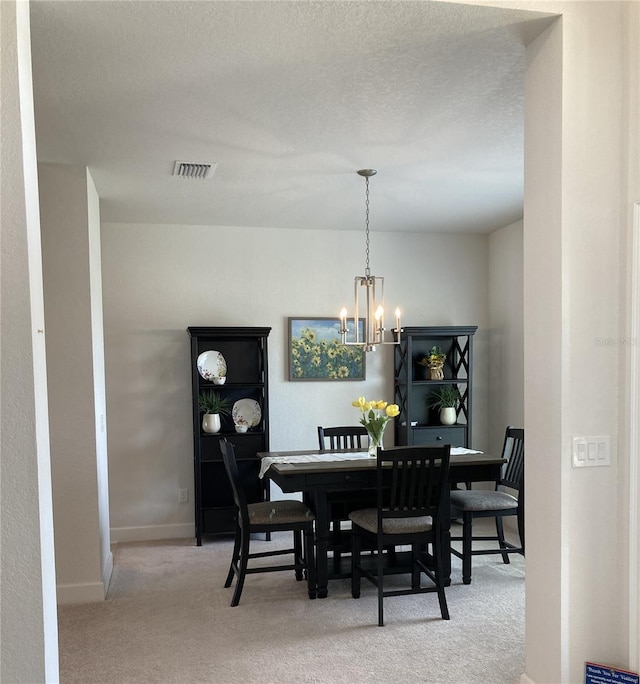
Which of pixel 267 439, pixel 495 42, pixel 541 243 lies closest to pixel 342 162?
pixel 495 42

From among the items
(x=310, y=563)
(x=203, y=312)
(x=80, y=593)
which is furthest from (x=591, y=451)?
(x=203, y=312)

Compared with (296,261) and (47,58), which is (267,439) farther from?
(47,58)

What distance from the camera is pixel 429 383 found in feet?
19.0

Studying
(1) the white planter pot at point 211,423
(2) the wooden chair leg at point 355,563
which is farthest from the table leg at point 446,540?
(1) the white planter pot at point 211,423

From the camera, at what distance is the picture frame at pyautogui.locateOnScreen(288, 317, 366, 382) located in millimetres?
5840

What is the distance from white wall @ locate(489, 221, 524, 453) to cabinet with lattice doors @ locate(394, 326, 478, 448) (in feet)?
1.02

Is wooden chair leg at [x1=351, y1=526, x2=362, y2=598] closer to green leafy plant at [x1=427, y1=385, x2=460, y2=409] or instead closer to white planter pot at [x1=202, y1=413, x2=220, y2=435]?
white planter pot at [x1=202, y1=413, x2=220, y2=435]

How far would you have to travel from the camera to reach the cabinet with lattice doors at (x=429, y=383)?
5766mm

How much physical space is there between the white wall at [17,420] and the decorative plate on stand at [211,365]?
11.5ft

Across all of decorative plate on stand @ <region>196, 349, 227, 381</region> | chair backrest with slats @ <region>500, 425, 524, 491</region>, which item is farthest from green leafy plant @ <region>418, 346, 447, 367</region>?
decorative plate on stand @ <region>196, 349, 227, 381</region>

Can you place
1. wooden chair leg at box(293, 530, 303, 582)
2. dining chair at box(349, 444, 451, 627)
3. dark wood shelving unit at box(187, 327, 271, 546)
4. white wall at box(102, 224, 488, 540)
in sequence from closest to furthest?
dining chair at box(349, 444, 451, 627), wooden chair leg at box(293, 530, 303, 582), dark wood shelving unit at box(187, 327, 271, 546), white wall at box(102, 224, 488, 540)

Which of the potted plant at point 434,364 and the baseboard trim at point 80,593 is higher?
the potted plant at point 434,364

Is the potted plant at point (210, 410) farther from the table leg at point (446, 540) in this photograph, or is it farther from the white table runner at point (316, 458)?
the table leg at point (446, 540)

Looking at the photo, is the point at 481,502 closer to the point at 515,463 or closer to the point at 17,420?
the point at 515,463
